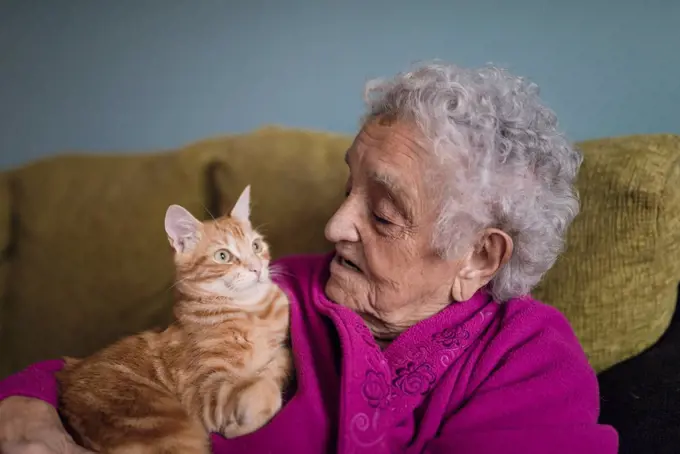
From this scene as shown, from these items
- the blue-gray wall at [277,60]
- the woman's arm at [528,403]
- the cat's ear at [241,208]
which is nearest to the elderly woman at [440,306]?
the woman's arm at [528,403]

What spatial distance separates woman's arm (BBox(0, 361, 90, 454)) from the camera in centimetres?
101

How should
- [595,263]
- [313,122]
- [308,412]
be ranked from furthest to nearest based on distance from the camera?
[313,122]
[595,263]
[308,412]

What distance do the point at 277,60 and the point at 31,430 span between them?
1.29 metres

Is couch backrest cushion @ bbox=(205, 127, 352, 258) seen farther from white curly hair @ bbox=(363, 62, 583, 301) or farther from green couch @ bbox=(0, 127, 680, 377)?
white curly hair @ bbox=(363, 62, 583, 301)

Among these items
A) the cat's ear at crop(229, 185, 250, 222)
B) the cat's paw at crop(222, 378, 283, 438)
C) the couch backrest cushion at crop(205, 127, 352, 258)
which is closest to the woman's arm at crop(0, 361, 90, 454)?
the cat's paw at crop(222, 378, 283, 438)

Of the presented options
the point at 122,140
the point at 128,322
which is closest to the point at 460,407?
the point at 128,322

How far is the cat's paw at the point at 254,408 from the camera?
3.25 feet

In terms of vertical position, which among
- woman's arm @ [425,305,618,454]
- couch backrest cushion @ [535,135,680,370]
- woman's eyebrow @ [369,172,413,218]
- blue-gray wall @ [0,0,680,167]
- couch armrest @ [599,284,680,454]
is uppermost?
blue-gray wall @ [0,0,680,167]

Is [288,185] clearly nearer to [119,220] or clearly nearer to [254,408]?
[119,220]

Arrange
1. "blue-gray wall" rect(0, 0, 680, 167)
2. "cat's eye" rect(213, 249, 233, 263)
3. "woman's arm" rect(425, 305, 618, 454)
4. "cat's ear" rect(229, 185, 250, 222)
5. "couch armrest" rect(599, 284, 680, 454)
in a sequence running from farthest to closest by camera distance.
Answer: "blue-gray wall" rect(0, 0, 680, 167) < "cat's ear" rect(229, 185, 250, 222) < "cat's eye" rect(213, 249, 233, 263) < "couch armrest" rect(599, 284, 680, 454) < "woman's arm" rect(425, 305, 618, 454)

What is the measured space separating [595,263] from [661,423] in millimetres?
348

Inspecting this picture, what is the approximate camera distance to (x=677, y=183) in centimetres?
123

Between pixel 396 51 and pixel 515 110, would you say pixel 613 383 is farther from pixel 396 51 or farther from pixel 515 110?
pixel 396 51

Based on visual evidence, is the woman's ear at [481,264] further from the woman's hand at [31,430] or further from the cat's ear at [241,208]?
the woman's hand at [31,430]
